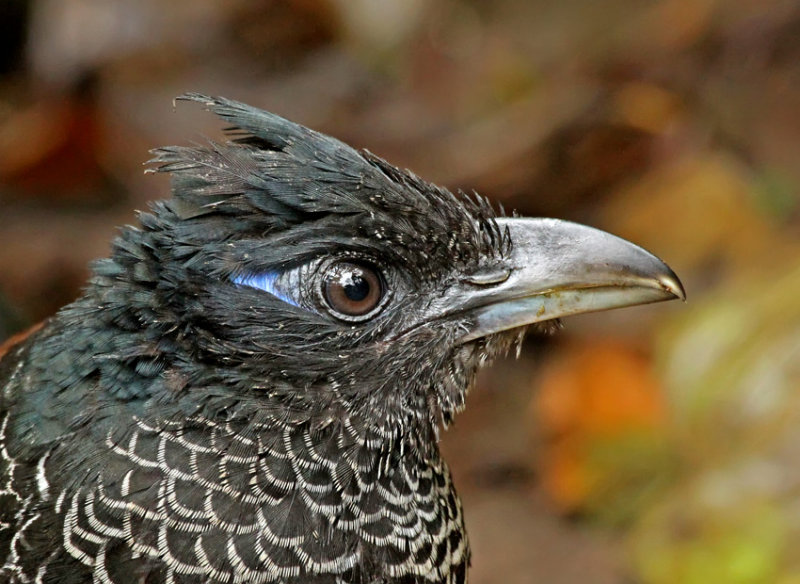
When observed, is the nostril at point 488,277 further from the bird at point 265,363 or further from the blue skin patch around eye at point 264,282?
the blue skin patch around eye at point 264,282

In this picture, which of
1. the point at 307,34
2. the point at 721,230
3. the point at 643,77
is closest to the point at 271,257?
the point at 721,230

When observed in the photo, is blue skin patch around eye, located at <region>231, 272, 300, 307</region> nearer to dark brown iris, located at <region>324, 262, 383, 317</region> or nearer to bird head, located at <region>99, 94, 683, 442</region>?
bird head, located at <region>99, 94, 683, 442</region>

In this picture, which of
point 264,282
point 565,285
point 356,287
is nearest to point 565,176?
point 565,285

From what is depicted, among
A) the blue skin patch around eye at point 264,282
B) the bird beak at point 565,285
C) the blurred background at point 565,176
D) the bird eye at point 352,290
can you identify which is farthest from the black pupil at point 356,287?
the blurred background at point 565,176

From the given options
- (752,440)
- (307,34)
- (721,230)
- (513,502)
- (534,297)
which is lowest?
(513,502)

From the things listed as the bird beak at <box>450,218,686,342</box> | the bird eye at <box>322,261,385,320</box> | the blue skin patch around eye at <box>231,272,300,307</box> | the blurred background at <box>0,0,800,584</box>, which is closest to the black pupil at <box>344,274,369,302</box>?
the bird eye at <box>322,261,385,320</box>

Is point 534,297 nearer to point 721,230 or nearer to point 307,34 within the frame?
point 721,230
